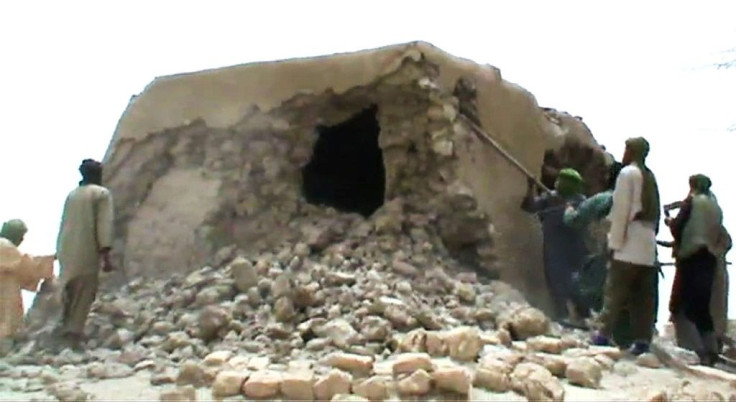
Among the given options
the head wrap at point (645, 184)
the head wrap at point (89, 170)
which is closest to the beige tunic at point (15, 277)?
the head wrap at point (89, 170)

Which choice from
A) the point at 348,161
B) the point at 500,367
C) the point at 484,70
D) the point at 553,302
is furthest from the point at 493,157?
the point at 500,367

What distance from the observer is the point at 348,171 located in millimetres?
7820

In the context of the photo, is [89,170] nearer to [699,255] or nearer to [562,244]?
[562,244]

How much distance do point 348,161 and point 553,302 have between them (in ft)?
8.13

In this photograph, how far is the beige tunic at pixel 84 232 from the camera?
17.8 ft

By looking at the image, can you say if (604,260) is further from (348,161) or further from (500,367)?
(348,161)

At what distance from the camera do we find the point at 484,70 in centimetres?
650

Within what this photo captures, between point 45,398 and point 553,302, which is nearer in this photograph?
point 45,398

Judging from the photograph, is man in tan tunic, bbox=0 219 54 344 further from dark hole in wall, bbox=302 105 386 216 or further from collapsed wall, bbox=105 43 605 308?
dark hole in wall, bbox=302 105 386 216

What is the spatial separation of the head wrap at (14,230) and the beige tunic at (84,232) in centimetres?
84

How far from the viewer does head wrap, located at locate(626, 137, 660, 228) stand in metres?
4.83

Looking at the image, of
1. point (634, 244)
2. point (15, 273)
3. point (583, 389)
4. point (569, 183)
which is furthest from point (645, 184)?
point (15, 273)

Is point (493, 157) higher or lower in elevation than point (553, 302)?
higher

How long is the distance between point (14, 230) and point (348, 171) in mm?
2917
